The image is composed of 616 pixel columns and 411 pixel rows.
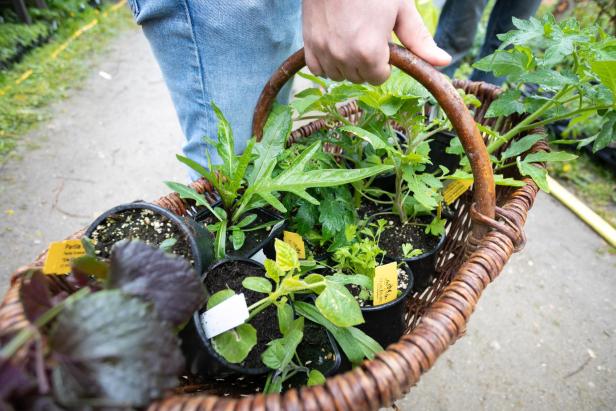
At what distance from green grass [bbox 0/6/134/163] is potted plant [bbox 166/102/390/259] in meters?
1.52

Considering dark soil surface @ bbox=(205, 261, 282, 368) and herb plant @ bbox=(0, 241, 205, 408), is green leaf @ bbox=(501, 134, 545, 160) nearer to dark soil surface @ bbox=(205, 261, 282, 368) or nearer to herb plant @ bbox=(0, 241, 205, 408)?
dark soil surface @ bbox=(205, 261, 282, 368)

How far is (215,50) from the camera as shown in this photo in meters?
0.93

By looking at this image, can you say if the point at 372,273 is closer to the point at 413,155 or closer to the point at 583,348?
the point at 413,155

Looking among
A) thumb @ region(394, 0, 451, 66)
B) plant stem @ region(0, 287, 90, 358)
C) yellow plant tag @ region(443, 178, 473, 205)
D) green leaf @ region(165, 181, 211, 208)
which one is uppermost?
thumb @ region(394, 0, 451, 66)

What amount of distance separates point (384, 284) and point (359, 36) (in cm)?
41

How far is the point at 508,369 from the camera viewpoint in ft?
3.81

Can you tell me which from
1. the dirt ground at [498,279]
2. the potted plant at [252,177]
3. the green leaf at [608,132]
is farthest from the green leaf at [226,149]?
the dirt ground at [498,279]

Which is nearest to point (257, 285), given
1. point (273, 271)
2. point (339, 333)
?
point (273, 271)

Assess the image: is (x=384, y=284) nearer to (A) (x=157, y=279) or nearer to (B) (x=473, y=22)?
(A) (x=157, y=279)

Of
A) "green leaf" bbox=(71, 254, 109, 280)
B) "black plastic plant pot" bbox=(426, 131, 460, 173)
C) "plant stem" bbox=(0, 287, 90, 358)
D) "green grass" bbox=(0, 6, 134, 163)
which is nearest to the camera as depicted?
"plant stem" bbox=(0, 287, 90, 358)

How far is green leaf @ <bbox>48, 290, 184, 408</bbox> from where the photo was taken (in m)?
0.36

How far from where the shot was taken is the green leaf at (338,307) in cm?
56

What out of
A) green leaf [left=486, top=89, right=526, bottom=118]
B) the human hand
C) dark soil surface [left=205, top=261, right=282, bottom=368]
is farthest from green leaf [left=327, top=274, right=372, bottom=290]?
green leaf [left=486, top=89, right=526, bottom=118]

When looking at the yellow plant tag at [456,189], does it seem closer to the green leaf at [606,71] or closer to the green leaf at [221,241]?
the green leaf at [606,71]
